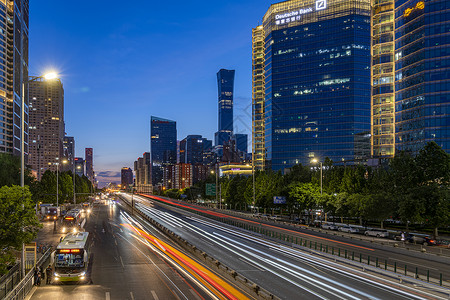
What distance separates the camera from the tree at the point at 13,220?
20.3m

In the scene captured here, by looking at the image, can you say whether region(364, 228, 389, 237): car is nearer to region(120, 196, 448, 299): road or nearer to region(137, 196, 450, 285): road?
region(137, 196, 450, 285): road

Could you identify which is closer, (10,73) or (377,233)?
(377,233)

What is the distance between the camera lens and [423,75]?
105m

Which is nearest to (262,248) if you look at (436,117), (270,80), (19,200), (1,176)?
(19,200)

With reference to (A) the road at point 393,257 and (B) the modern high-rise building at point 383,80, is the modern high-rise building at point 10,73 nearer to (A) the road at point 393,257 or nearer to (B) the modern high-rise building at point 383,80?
(B) the modern high-rise building at point 383,80

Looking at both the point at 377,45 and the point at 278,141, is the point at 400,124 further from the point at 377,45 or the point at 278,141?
the point at 278,141

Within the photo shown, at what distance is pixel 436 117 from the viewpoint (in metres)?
102

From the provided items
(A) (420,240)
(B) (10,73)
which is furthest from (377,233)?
(B) (10,73)

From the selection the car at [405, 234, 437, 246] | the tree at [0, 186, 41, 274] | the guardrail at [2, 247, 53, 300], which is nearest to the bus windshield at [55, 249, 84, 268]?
the guardrail at [2, 247, 53, 300]

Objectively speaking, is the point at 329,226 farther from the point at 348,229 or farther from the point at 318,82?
the point at 318,82

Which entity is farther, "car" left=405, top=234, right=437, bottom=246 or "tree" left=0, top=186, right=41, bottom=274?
"car" left=405, top=234, right=437, bottom=246

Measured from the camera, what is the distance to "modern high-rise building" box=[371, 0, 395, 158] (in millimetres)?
132750

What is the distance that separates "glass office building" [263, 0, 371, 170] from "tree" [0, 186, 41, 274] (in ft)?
493

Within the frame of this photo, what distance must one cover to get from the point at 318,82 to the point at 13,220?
168 meters
